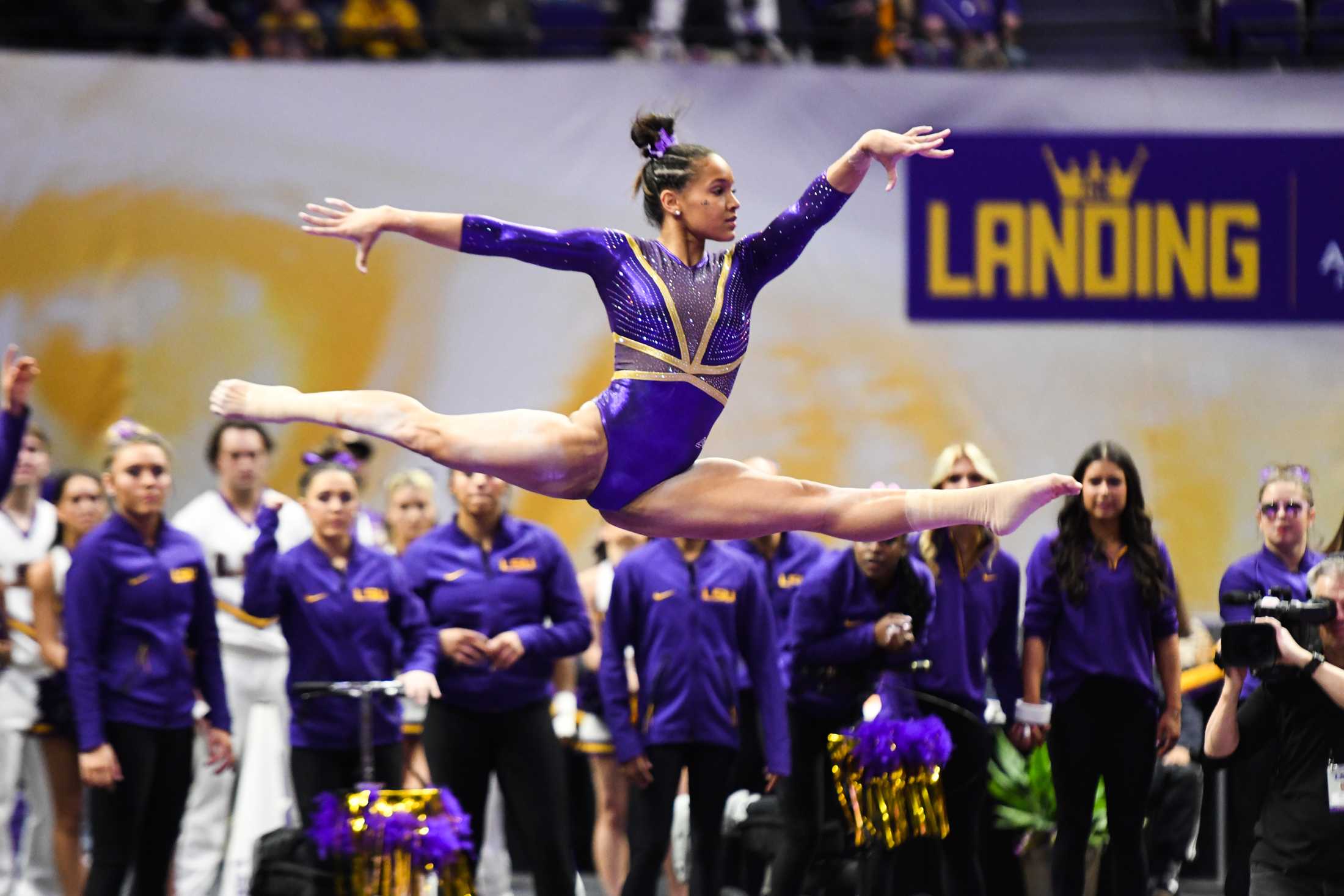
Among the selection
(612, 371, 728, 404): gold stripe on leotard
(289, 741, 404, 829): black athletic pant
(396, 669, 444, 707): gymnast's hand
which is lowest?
(289, 741, 404, 829): black athletic pant

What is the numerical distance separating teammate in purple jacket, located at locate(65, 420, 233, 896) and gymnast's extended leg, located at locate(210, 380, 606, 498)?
1.43 m

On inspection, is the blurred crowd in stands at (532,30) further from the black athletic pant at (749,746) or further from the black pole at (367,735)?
the black pole at (367,735)

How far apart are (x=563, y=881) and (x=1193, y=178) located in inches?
174

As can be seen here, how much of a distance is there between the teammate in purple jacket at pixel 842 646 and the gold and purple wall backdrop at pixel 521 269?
6.58 ft

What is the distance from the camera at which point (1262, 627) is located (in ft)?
13.3

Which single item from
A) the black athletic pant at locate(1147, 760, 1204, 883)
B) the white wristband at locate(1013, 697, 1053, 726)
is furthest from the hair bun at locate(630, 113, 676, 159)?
the black athletic pant at locate(1147, 760, 1204, 883)

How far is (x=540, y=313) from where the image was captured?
298 inches

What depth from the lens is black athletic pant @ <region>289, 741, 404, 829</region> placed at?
17.3 ft

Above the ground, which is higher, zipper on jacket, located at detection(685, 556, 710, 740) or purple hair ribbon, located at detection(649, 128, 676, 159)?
purple hair ribbon, located at detection(649, 128, 676, 159)

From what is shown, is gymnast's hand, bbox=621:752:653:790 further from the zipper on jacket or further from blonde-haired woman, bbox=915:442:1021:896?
blonde-haired woman, bbox=915:442:1021:896

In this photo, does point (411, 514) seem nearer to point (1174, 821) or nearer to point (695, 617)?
point (695, 617)

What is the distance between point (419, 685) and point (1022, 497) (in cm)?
198

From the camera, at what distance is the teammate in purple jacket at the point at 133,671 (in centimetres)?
509

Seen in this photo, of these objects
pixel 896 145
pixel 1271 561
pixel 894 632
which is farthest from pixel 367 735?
pixel 1271 561
